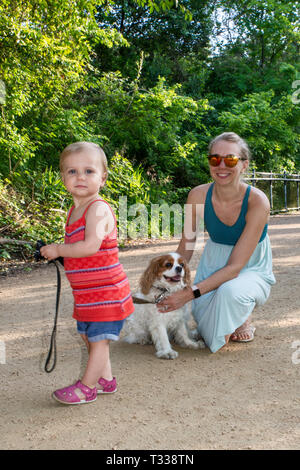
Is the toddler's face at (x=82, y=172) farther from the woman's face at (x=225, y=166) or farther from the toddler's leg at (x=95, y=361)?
the woman's face at (x=225, y=166)

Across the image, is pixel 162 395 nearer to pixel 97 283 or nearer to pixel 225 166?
pixel 97 283

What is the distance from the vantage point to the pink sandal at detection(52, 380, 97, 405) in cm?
276

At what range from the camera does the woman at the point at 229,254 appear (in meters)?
3.55

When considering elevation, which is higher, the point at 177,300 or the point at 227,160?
the point at 227,160

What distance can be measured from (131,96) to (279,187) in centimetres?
907

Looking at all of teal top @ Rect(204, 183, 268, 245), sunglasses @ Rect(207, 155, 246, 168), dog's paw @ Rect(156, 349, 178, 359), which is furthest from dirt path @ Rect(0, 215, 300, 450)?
sunglasses @ Rect(207, 155, 246, 168)

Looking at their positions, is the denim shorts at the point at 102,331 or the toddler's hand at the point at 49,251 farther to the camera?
the denim shorts at the point at 102,331

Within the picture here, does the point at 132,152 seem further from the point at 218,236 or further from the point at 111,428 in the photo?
the point at 111,428

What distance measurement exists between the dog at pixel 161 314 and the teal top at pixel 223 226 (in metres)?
0.39

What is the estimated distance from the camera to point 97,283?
8.77 ft

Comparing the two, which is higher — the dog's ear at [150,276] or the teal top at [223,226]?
the teal top at [223,226]

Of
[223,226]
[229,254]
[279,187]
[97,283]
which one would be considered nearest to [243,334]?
[229,254]

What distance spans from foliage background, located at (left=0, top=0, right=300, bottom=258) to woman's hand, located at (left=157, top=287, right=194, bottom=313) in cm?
464

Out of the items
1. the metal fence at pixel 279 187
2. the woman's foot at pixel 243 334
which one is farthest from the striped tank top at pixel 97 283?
the metal fence at pixel 279 187
